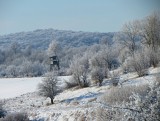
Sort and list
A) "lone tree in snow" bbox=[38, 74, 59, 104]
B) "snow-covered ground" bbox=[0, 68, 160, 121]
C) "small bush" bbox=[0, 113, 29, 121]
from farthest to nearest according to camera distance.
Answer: "lone tree in snow" bbox=[38, 74, 59, 104], "small bush" bbox=[0, 113, 29, 121], "snow-covered ground" bbox=[0, 68, 160, 121]

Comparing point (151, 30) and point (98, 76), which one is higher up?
point (151, 30)

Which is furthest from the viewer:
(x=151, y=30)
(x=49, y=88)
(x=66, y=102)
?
(x=151, y=30)

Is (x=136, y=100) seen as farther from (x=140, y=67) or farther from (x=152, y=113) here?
(x=140, y=67)

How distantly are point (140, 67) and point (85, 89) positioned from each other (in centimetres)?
690

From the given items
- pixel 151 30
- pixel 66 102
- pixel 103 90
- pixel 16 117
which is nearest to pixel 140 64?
pixel 103 90

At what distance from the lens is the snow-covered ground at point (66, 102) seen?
3222 cm

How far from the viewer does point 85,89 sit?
150 feet

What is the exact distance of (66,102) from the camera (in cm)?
4078

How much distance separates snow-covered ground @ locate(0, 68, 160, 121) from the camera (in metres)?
32.2

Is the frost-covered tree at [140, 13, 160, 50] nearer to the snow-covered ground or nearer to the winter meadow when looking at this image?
the winter meadow

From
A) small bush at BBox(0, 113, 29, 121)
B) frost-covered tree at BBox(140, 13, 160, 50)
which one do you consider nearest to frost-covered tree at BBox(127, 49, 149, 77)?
frost-covered tree at BBox(140, 13, 160, 50)

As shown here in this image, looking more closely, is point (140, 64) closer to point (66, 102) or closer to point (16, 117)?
point (66, 102)

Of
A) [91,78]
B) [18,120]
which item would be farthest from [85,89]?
[18,120]

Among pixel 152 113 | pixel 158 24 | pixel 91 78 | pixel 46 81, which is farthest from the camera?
pixel 158 24
